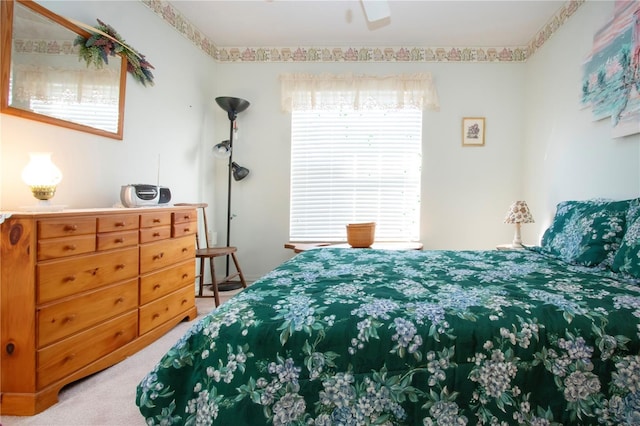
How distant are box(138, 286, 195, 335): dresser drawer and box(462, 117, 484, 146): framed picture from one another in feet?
10.6

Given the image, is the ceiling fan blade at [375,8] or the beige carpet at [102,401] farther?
the ceiling fan blade at [375,8]

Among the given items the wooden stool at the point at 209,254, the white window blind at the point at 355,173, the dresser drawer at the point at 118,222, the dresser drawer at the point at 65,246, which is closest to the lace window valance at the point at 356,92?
the white window blind at the point at 355,173

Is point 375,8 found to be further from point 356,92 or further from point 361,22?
point 356,92

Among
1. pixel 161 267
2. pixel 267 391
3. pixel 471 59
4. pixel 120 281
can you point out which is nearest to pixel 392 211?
pixel 471 59

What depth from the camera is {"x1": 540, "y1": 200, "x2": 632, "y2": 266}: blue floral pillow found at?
5.51ft

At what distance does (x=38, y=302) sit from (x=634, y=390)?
7.58 ft

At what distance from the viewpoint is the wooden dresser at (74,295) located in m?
1.46

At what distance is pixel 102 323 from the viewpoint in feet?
5.96

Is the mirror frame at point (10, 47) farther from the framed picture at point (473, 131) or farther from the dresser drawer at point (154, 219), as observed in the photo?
the framed picture at point (473, 131)

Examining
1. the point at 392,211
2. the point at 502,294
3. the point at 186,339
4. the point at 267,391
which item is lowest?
the point at 267,391

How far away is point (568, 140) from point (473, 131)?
0.97 meters

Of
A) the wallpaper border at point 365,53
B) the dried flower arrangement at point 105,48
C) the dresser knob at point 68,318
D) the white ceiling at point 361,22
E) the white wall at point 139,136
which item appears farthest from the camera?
the wallpaper border at point 365,53

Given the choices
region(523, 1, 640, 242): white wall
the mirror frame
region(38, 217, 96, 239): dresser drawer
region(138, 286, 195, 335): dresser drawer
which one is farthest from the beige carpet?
region(523, 1, 640, 242): white wall

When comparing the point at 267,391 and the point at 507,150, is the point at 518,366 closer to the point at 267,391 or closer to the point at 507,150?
the point at 267,391
